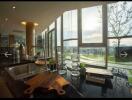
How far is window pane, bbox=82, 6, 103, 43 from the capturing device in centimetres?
441

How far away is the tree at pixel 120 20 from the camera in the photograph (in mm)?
3686

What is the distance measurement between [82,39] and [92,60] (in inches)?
35.0

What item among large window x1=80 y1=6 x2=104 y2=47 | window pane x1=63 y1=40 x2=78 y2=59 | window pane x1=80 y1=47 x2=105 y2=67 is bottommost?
window pane x1=80 y1=47 x2=105 y2=67

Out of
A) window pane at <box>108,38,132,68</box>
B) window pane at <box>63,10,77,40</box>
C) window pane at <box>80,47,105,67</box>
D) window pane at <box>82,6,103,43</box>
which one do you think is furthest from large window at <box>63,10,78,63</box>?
window pane at <box>108,38,132,68</box>

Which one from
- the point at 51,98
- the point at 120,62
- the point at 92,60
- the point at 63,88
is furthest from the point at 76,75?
the point at 92,60

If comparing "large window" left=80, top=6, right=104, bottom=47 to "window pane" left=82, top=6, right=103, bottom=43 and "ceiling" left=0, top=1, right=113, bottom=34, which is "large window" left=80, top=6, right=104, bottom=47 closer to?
"window pane" left=82, top=6, right=103, bottom=43

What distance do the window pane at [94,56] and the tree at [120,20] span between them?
0.65 meters

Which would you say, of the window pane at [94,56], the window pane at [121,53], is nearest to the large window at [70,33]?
the window pane at [94,56]

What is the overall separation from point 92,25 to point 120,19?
112cm

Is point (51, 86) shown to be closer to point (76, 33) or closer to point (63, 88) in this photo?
point (63, 88)

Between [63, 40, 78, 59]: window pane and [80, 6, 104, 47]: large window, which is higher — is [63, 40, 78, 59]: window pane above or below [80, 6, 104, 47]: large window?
below

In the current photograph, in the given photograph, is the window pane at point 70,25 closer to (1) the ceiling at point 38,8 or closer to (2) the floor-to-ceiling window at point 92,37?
(2) the floor-to-ceiling window at point 92,37

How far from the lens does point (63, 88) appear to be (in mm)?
1114

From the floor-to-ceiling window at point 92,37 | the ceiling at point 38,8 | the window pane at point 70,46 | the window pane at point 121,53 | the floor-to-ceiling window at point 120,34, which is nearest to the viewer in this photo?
the ceiling at point 38,8
